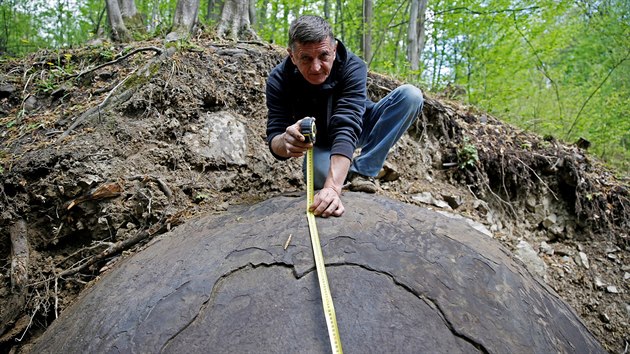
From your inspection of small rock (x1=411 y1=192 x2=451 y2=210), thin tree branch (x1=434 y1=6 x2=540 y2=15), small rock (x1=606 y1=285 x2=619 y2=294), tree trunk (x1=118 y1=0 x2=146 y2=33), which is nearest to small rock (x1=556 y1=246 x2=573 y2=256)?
small rock (x1=606 y1=285 x2=619 y2=294)

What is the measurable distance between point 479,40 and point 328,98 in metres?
6.15

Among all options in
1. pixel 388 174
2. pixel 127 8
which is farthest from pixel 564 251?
pixel 127 8

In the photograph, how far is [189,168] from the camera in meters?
2.73

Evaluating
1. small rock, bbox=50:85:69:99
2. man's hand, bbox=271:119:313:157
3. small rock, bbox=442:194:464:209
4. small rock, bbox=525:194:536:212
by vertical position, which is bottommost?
small rock, bbox=525:194:536:212

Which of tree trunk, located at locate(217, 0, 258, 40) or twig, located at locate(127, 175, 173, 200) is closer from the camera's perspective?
twig, located at locate(127, 175, 173, 200)

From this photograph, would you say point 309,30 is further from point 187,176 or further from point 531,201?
point 531,201

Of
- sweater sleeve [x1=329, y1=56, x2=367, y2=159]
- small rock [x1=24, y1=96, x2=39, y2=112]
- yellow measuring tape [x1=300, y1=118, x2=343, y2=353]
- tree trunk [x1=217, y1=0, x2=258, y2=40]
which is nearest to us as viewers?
yellow measuring tape [x1=300, y1=118, x2=343, y2=353]

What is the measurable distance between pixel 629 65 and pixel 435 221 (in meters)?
9.03

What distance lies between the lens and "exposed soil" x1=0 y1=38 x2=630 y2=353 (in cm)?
236

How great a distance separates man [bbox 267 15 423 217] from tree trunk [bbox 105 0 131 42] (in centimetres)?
248

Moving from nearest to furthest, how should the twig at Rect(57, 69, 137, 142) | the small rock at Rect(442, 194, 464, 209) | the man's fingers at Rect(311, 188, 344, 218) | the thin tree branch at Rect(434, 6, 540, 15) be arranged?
the man's fingers at Rect(311, 188, 344, 218), the twig at Rect(57, 69, 137, 142), the small rock at Rect(442, 194, 464, 209), the thin tree branch at Rect(434, 6, 540, 15)

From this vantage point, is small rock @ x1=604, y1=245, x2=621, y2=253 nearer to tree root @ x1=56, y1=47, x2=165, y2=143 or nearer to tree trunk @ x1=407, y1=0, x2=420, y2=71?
tree trunk @ x1=407, y1=0, x2=420, y2=71

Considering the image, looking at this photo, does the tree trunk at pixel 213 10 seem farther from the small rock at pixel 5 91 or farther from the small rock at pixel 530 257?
the small rock at pixel 530 257

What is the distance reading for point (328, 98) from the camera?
228 centimetres
